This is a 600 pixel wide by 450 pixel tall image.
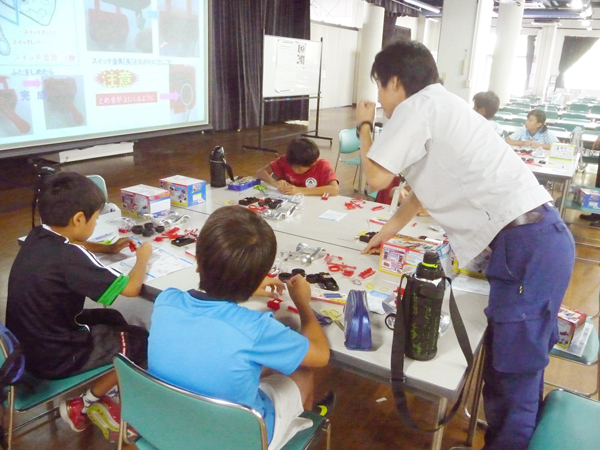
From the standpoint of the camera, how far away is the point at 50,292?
4.58 feet

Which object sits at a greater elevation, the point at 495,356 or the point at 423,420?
the point at 495,356

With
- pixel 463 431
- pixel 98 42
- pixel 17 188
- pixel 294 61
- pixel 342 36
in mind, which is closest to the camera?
pixel 463 431

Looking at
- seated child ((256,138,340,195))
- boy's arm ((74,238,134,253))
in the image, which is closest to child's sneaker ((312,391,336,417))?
boy's arm ((74,238,134,253))

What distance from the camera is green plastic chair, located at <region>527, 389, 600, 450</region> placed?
1.20 m

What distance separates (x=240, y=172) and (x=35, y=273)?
4136 mm

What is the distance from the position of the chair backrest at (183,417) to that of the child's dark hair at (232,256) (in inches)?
8.8

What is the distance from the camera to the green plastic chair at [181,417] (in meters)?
0.89

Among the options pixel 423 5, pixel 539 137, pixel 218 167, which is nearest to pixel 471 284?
pixel 218 167

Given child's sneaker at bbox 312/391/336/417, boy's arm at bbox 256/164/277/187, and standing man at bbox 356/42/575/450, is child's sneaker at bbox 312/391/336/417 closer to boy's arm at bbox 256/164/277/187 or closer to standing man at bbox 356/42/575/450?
standing man at bbox 356/42/575/450

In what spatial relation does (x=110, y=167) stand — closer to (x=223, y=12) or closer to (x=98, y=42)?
(x=98, y=42)

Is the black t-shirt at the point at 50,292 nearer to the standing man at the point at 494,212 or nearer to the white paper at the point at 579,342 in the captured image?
the standing man at the point at 494,212

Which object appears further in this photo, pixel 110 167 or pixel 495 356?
pixel 110 167

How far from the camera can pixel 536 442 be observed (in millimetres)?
1228

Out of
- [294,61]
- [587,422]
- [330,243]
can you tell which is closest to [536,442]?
[587,422]
